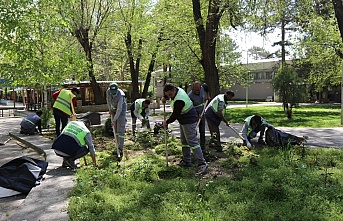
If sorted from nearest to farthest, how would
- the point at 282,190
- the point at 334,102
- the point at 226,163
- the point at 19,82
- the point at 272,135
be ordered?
1. the point at 282,190
2. the point at 226,163
3. the point at 272,135
4. the point at 19,82
5. the point at 334,102

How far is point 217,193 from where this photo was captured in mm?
5023

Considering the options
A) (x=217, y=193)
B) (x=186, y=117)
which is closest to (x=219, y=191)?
(x=217, y=193)

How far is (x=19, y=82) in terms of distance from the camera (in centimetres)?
1158

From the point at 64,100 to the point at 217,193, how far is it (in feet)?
19.3

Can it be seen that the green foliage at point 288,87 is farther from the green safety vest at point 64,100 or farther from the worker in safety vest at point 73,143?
the worker in safety vest at point 73,143

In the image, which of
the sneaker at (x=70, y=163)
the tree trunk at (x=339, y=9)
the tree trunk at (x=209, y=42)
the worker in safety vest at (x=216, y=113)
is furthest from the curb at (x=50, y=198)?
the tree trunk at (x=209, y=42)

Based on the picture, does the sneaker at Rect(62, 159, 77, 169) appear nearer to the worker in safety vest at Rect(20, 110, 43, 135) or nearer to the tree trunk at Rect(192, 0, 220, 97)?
the worker in safety vest at Rect(20, 110, 43, 135)

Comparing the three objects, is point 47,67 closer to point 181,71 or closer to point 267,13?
point 267,13

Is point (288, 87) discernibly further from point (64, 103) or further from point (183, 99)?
point (183, 99)

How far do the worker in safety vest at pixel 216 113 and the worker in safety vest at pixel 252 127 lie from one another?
0.64 m

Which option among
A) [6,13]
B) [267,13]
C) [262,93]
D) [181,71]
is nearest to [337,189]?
[267,13]

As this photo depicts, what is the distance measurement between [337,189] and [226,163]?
2.47 metres

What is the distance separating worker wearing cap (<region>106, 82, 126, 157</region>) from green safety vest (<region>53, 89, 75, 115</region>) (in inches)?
68.3

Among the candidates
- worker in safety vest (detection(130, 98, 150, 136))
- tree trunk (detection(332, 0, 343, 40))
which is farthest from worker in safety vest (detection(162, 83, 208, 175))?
worker in safety vest (detection(130, 98, 150, 136))
